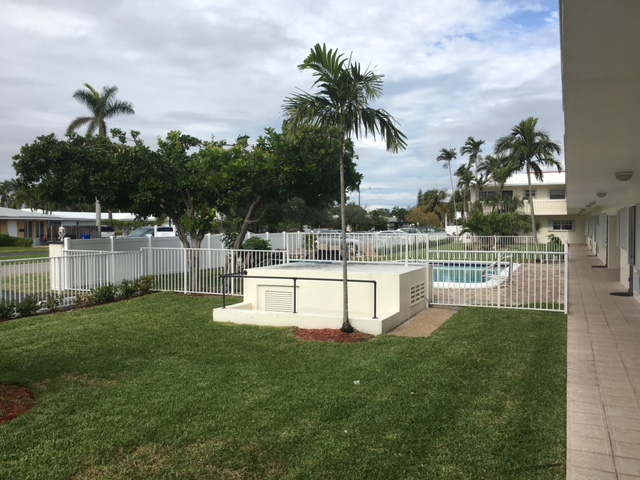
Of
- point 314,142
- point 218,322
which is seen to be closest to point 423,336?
point 218,322

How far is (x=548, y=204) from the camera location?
3634 cm

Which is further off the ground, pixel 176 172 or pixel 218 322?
pixel 176 172

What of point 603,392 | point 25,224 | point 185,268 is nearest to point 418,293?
point 603,392

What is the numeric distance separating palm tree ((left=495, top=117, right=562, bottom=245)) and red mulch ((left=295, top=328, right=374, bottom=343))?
27.0 m

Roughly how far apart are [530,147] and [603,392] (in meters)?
29.6

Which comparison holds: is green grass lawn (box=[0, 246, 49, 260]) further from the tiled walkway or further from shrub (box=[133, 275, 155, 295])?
the tiled walkway

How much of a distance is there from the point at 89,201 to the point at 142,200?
6.39 ft

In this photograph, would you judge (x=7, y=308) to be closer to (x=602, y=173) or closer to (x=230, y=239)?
(x=230, y=239)

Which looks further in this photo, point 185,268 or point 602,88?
point 185,268

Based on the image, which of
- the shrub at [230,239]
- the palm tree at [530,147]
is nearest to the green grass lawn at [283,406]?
the shrub at [230,239]

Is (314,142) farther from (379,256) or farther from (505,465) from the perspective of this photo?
(505,465)

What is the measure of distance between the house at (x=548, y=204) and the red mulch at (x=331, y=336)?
3284cm

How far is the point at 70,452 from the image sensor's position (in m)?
3.75

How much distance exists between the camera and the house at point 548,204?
3656 cm
